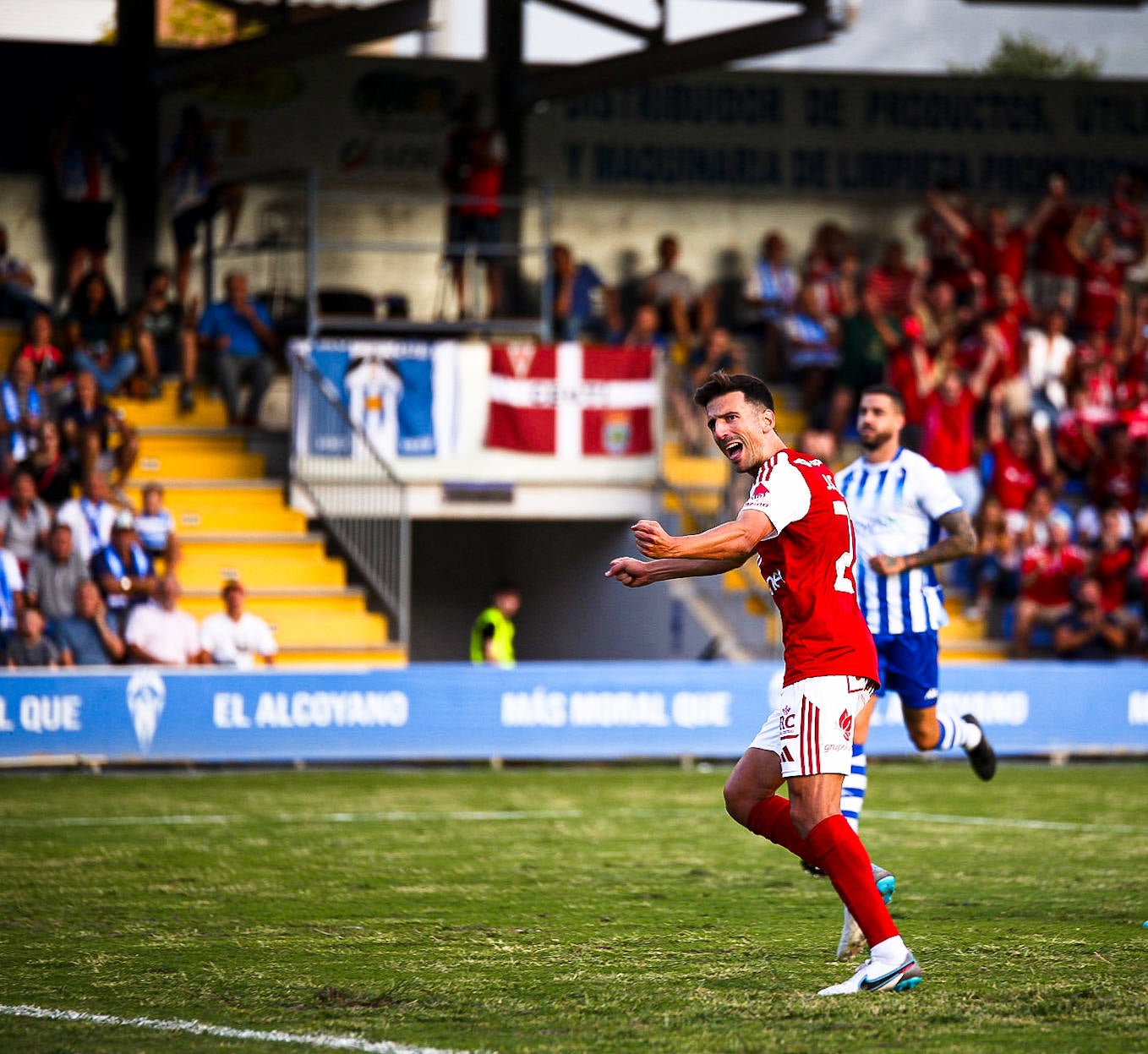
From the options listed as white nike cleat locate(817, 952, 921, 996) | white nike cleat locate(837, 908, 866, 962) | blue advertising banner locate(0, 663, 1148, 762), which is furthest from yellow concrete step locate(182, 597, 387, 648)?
white nike cleat locate(817, 952, 921, 996)

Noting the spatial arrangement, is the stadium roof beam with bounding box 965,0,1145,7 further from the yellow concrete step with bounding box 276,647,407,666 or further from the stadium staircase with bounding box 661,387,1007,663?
the yellow concrete step with bounding box 276,647,407,666

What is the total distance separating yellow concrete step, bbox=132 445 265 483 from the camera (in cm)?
1861

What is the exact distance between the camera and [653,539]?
5.66m

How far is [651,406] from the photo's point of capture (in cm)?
1961

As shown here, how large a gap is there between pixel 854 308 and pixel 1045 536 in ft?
11.6

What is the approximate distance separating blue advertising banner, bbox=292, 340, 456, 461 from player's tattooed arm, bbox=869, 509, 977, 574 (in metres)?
10.2

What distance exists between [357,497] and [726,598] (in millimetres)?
3969

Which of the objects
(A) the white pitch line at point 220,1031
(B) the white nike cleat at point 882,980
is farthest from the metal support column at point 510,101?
(A) the white pitch line at point 220,1031

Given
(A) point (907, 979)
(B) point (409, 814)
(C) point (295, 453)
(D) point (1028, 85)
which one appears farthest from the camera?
(D) point (1028, 85)

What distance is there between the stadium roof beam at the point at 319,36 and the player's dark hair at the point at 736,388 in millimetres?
13568

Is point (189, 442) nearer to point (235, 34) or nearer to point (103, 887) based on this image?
point (235, 34)

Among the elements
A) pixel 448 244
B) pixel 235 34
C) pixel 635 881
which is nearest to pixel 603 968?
pixel 635 881

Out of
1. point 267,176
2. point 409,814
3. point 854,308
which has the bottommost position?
point 409,814

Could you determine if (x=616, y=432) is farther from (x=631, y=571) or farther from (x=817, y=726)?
(x=631, y=571)
